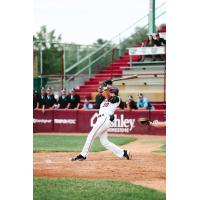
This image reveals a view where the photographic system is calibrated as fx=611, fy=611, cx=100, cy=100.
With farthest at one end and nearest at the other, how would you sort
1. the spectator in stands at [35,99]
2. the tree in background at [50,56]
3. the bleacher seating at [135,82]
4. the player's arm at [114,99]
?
the tree in background at [50,56], the bleacher seating at [135,82], the spectator in stands at [35,99], the player's arm at [114,99]

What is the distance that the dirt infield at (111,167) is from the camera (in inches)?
310

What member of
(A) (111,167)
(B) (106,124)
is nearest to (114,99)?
(B) (106,124)

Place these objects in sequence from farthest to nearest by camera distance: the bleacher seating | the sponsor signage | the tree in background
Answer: the tree in background, the sponsor signage, the bleacher seating

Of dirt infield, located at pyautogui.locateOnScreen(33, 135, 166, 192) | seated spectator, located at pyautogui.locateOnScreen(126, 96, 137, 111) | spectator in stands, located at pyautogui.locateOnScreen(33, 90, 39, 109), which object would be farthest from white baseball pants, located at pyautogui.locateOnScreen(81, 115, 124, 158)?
seated spectator, located at pyautogui.locateOnScreen(126, 96, 137, 111)

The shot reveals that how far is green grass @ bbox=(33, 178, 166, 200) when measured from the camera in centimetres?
719

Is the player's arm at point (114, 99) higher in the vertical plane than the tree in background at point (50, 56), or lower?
lower

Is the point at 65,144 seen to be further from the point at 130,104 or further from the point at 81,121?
the point at 81,121

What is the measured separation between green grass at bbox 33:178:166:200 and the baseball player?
123cm

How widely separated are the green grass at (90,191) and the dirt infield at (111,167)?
200 millimetres

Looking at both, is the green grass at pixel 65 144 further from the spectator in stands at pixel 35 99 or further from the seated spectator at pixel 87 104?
the seated spectator at pixel 87 104

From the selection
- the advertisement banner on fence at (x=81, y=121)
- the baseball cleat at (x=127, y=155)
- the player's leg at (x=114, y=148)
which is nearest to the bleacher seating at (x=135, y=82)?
the advertisement banner on fence at (x=81, y=121)

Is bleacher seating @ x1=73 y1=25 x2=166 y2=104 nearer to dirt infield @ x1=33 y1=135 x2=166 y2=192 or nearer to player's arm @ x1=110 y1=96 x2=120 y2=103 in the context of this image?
dirt infield @ x1=33 y1=135 x2=166 y2=192

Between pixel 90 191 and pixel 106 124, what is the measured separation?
2.06 m
